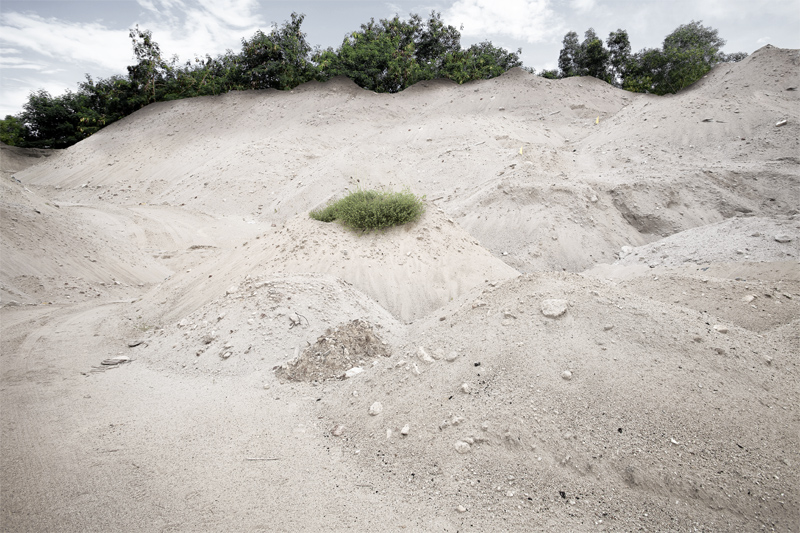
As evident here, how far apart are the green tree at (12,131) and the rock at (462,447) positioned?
2644 centimetres

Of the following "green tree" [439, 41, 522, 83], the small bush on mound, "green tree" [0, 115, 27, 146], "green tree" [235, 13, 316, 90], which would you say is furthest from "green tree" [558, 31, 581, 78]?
"green tree" [0, 115, 27, 146]

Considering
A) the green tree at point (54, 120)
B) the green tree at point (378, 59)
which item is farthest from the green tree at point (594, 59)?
the green tree at point (54, 120)

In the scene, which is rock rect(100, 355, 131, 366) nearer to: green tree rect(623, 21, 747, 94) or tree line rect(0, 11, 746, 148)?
tree line rect(0, 11, 746, 148)

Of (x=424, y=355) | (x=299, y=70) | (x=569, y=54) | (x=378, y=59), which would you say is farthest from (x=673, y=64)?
(x=424, y=355)

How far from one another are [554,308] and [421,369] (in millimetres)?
1336

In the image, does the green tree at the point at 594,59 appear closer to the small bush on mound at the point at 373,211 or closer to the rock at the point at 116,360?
the small bush on mound at the point at 373,211

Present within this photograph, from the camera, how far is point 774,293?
4.34 meters

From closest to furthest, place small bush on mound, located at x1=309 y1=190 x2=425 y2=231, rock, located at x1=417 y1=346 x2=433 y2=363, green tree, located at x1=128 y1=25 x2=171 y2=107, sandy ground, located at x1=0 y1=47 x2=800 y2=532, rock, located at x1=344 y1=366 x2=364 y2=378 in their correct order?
sandy ground, located at x1=0 y1=47 x2=800 y2=532 < rock, located at x1=417 y1=346 x2=433 y2=363 < rock, located at x1=344 y1=366 x2=364 y2=378 < small bush on mound, located at x1=309 y1=190 x2=425 y2=231 < green tree, located at x1=128 y1=25 x2=171 y2=107

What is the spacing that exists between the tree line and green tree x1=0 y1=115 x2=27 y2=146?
4 cm

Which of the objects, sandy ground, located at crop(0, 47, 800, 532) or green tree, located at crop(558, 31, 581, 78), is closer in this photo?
sandy ground, located at crop(0, 47, 800, 532)

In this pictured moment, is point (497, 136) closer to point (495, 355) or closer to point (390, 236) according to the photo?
point (390, 236)

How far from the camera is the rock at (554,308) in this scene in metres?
3.45

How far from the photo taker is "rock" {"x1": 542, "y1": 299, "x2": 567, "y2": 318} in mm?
3453

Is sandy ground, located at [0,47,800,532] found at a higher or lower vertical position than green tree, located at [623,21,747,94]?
lower
